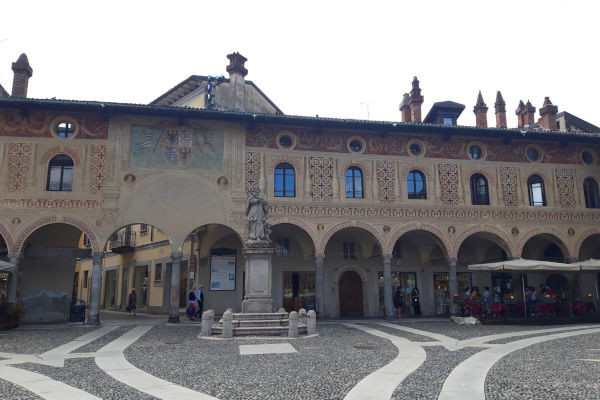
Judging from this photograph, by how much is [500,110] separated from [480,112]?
1611 mm

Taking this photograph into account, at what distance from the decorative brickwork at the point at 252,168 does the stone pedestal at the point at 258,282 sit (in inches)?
237

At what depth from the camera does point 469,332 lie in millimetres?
14516

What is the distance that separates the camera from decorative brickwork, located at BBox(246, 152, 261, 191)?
20.0 m

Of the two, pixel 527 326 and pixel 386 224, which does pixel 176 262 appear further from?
pixel 527 326

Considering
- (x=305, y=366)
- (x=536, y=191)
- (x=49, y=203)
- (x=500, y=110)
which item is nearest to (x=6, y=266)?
(x=49, y=203)

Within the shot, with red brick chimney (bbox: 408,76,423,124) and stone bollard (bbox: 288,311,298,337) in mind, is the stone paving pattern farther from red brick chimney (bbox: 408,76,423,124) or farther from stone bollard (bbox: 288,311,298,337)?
red brick chimney (bbox: 408,76,423,124)

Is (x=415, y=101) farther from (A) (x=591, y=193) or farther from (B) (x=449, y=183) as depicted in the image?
(A) (x=591, y=193)

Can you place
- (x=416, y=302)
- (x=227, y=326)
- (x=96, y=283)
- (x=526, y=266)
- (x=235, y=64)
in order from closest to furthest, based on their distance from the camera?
(x=227, y=326) < (x=526, y=266) < (x=96, y=283) < (x=416, y=302) < (x=235, y=64)

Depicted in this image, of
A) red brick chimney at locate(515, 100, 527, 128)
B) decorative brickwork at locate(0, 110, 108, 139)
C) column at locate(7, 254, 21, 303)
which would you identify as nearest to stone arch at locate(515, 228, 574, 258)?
red brick chimney at locate(515, 100, 527, 128)

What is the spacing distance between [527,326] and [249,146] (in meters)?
13.0

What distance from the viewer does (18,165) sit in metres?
18.4

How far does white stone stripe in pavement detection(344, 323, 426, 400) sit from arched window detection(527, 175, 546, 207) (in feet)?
46.7

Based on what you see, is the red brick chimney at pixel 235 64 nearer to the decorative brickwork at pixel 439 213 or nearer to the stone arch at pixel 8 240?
the decorative brickwork at pixel 439 213

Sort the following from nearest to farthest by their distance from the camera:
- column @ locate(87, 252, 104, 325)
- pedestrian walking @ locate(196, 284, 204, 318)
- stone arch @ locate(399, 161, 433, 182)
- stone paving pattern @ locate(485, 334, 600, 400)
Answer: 1. stone paving pattern @ locate(485, 334, 600, 400)
2. column @ locate(87, 252, 104, 325)
3. pedestrian walking @ locate(196, 284, 204, 318)
4. stone arch @ locate(399, 161, 433, 182)
